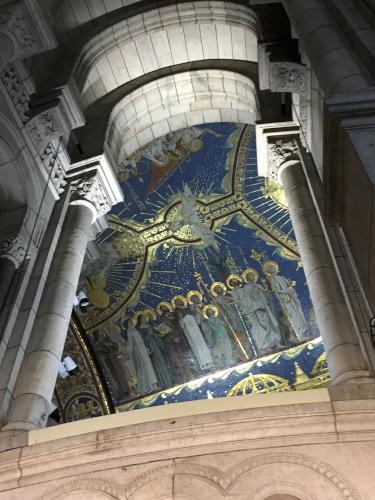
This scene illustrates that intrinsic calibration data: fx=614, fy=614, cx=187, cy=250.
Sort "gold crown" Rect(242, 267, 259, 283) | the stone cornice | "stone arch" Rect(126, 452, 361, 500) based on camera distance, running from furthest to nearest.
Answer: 1. "gold crown" Rect(242, 267, 259, 283)
2. the stone cornice
3. "stone arch" Rect(126, 452, 361, 500)

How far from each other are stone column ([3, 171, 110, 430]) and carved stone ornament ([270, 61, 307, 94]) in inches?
96.1

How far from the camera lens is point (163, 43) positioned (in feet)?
29.2

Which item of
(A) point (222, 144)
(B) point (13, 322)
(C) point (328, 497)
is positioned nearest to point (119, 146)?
(A) point (222, 144)

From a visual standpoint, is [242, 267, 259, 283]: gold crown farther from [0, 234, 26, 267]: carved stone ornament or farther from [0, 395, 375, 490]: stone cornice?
[0, 395, 375, 490]: stone cornice

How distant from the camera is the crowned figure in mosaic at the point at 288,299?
11555 mm

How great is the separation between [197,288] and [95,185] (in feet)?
15.9

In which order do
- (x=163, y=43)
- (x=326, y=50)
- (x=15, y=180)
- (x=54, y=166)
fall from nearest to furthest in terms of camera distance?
(x=326, y=50) < (x=15, y=180) < (x=54, y=166) < (x=163, y=43)

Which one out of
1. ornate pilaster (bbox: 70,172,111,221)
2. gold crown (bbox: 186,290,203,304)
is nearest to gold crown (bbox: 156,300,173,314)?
gold crown (bbox: 186,290,203,304)

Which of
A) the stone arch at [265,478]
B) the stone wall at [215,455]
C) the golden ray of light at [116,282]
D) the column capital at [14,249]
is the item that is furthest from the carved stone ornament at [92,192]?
the golden ray of light at [116,282]

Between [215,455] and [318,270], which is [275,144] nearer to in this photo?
[318,270]

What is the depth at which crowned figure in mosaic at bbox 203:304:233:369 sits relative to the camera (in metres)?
11.7

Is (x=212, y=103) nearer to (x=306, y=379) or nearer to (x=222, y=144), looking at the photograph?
(x=222, y=144)

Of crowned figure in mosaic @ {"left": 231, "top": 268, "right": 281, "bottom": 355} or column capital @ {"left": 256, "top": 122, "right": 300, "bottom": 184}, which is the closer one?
column capital @ {"left": 256, "top": 122, "right": 300, "bottom": 184}

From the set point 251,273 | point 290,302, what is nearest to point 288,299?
point 290,302
